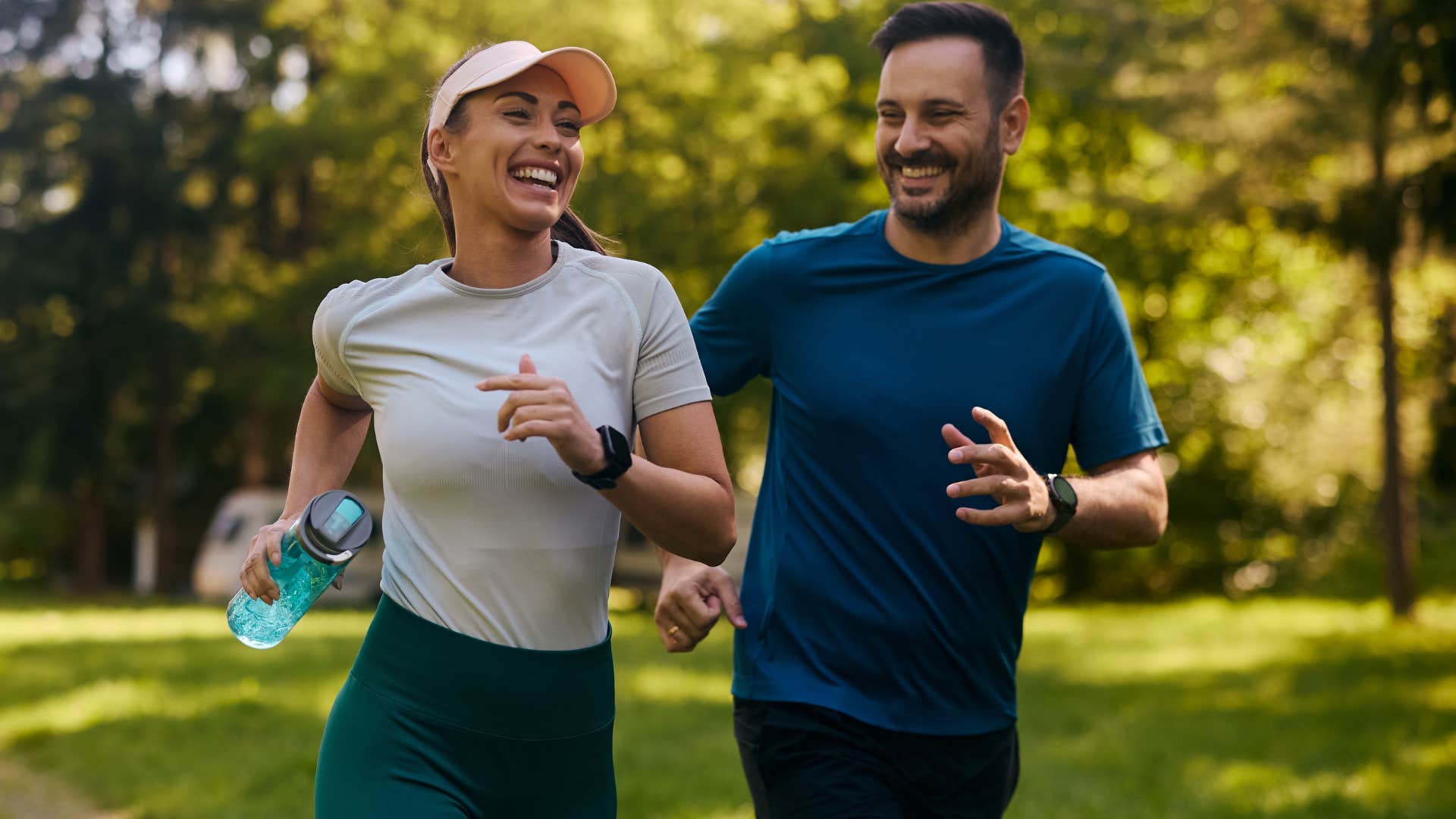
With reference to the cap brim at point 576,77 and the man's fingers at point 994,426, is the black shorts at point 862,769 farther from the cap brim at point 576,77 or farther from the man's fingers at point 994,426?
the cap brim at point 576,77

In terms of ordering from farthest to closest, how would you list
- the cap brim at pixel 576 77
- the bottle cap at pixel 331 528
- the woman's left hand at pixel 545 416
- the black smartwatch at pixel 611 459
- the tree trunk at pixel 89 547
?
the tree trunk at pixel 89 547
the cap brim at pixel 576 77
the bottle cap at pixel 331 528
the black smartwatch at pixel 611 459
the woman's left hand at pixel 545 416

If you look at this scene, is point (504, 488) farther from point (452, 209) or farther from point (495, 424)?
point (452, 209)

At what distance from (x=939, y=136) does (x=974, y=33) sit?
30 centimetres

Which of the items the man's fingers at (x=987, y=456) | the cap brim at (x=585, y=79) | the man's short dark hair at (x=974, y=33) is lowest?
the man's fingers at (x=987, y=456)

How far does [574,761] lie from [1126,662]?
1449 cm

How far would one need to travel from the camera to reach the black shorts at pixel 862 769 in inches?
143

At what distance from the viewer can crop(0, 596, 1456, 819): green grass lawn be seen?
9.06m

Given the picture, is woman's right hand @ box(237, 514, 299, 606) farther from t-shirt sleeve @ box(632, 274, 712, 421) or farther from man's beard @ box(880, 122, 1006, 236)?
man's beard @ box(880, 122, 1006, 236)

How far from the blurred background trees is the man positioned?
→ 41.4 ft

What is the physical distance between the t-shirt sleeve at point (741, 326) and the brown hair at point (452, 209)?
486 millimetres

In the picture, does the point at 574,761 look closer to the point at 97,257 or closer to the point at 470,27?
the point at 470,27

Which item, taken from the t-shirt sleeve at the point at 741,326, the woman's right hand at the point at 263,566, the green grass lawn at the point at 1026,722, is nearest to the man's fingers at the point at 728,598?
the t-shirt sleeve at the point at 741,326

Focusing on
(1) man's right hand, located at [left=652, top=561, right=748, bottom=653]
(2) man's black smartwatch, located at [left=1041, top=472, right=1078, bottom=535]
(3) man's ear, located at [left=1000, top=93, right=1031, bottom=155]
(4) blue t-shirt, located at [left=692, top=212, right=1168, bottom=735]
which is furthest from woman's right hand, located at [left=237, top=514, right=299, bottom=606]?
(3) man's ear, located at [left=1000, top=93, right=1031, bottom=155]

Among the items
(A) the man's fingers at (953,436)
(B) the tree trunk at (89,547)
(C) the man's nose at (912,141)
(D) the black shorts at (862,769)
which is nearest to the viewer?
(A) the man's fingers at (953,436)
